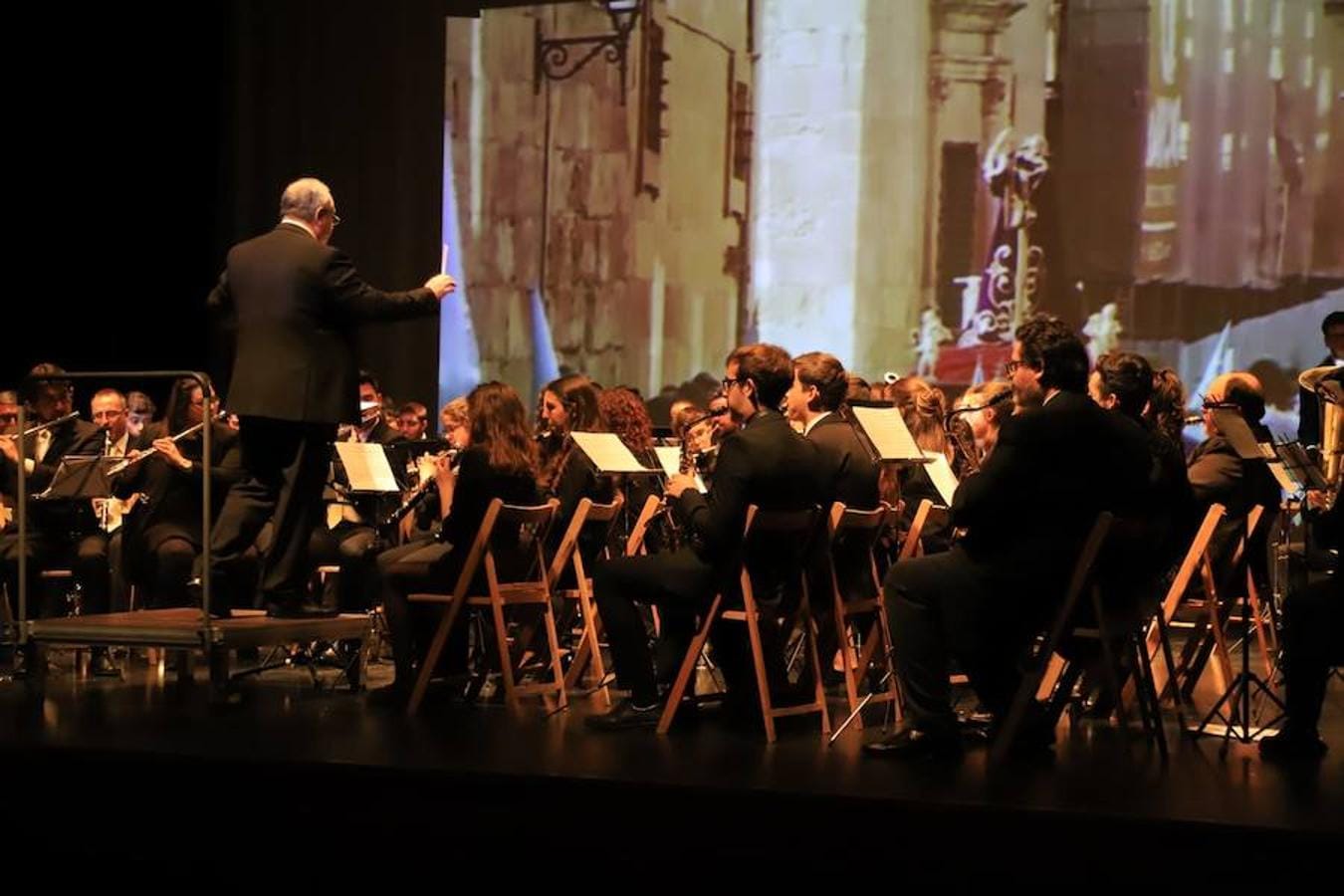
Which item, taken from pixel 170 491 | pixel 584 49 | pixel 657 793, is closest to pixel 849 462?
pixel 657 793

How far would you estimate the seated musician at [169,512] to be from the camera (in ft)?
24.0

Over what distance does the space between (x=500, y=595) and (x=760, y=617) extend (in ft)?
3.20

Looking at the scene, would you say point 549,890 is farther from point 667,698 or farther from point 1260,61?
point 1260,61

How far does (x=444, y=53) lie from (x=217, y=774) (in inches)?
298

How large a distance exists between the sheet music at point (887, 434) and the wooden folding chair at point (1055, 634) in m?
0.94

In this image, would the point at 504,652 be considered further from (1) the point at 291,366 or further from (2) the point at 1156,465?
(2) the point at 1156,465

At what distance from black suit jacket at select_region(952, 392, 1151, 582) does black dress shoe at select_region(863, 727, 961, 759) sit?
50cm

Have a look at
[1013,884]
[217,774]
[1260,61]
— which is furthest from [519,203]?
[1013,884]

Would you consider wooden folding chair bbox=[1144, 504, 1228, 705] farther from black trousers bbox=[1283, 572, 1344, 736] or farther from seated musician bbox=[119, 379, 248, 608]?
seated musician bbox=[119, 379, 248, 608]

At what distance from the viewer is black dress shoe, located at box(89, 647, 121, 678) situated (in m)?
7.12

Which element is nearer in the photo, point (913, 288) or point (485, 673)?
point (485, 673)

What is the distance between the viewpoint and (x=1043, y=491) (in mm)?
5016

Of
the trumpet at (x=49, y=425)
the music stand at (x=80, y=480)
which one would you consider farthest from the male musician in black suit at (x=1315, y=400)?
the trumpet at (x=49, y=425)

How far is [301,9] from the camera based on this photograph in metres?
11.9
